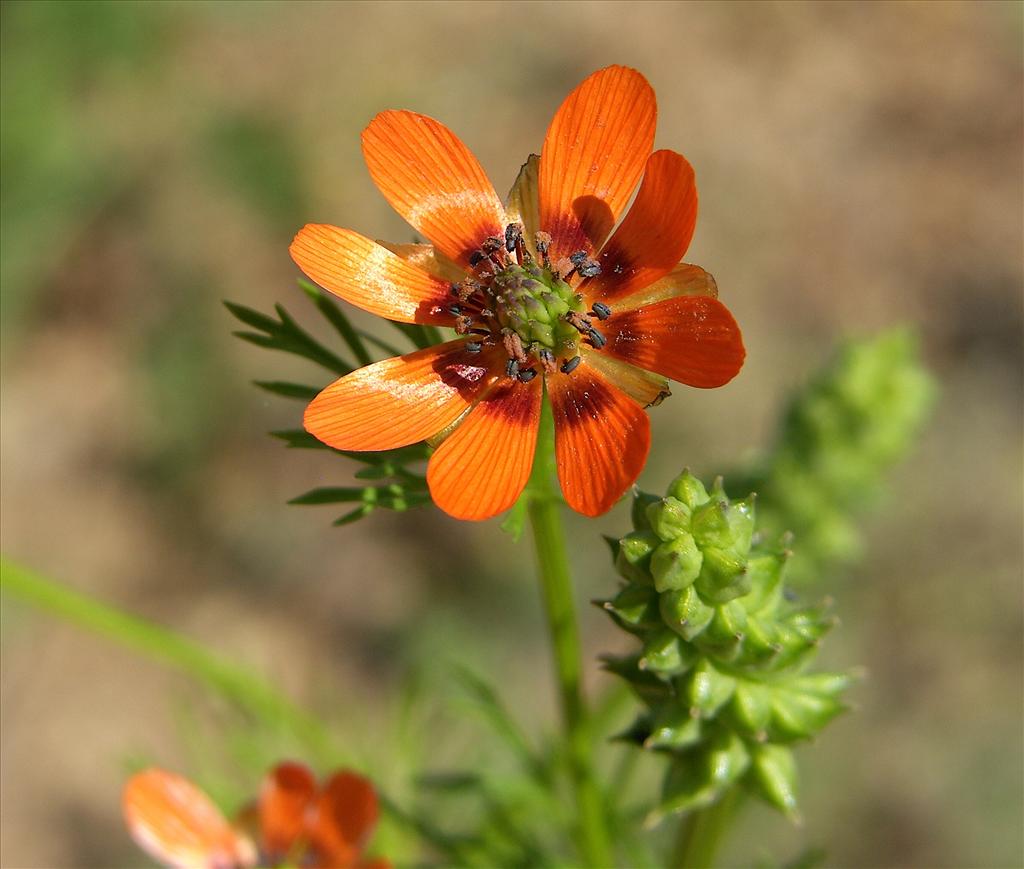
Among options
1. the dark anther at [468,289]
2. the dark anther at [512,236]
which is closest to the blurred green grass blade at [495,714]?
the dark anther at [468,289]

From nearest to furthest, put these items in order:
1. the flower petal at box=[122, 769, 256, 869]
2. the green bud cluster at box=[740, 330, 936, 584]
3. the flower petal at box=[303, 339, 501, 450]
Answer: the flower petal at box=[303, 339, 501, 450], the flower petal at box=[122, 769, 256, 869], the green bud cluster at box=[740, 330, 936, 584]

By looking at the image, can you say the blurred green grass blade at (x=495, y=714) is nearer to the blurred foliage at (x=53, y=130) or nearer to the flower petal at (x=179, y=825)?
the flower petal at (x=179, y=825)

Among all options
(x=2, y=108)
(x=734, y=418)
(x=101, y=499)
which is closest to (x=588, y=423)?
(x=734, y=418)

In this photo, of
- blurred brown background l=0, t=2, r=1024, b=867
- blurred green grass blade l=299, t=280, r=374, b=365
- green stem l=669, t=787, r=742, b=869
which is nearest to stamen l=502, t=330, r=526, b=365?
blurred green grass blade l=299, t=280, r=374, b=365

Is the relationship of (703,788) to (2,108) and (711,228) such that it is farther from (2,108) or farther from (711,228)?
(2,108)

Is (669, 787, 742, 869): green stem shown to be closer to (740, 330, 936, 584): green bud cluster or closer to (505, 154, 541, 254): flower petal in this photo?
(740, 330, 936, 584): green bud cluster

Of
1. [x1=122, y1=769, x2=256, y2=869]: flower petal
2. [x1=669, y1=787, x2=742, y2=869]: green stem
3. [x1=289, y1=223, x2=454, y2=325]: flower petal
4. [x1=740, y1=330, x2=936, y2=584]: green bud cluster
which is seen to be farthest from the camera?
[x1=740, y1=330, x2=936, y2=584]: green bud cluster

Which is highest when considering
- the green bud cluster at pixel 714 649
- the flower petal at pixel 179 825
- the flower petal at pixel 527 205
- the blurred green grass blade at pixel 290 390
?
the flower petal at pixel 527 205
